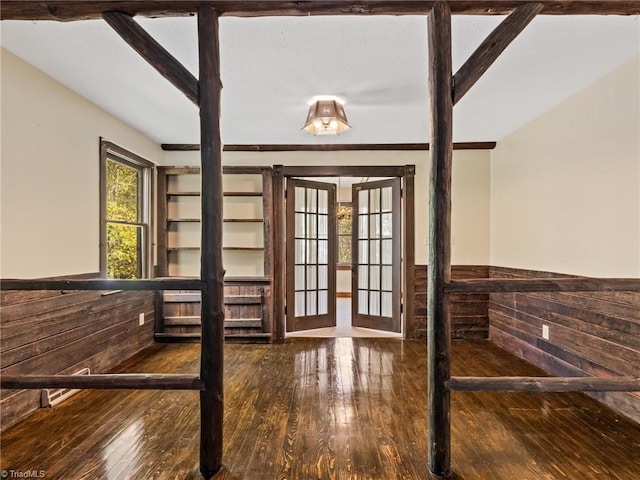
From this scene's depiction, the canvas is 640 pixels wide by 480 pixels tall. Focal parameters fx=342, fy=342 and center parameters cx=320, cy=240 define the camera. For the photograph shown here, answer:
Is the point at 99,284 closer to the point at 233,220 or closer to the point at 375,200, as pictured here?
the point at 233,220

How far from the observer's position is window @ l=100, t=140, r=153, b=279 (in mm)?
3324

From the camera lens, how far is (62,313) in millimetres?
2723

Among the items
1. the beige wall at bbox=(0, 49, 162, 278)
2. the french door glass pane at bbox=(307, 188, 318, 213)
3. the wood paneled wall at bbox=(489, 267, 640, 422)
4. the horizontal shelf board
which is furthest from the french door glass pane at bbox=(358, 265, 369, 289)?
the beige wall at bbox=(0, 49, 162, 278)

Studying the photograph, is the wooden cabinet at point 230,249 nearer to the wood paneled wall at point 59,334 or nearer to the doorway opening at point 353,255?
the doorway opening at point 353,255

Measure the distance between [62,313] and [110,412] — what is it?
0.88 meters

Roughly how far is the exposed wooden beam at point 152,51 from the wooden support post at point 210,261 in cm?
8

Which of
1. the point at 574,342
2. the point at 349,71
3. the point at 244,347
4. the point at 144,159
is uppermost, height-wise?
the point at 349,71

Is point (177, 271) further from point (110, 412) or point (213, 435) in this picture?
point (213, 435)

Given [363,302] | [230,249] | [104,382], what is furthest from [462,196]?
[104,382]

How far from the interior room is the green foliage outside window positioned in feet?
0.11

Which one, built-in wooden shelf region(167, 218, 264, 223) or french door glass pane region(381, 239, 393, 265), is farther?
french door glass pane region(381, 239, 393, 265)

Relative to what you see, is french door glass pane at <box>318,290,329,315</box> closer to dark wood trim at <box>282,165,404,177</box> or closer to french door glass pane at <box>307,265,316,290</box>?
french door glass pane at <box>307,265,316,290</box>

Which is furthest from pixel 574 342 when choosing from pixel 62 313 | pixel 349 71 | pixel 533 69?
pixel 62 313

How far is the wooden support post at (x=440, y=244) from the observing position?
1.84m
